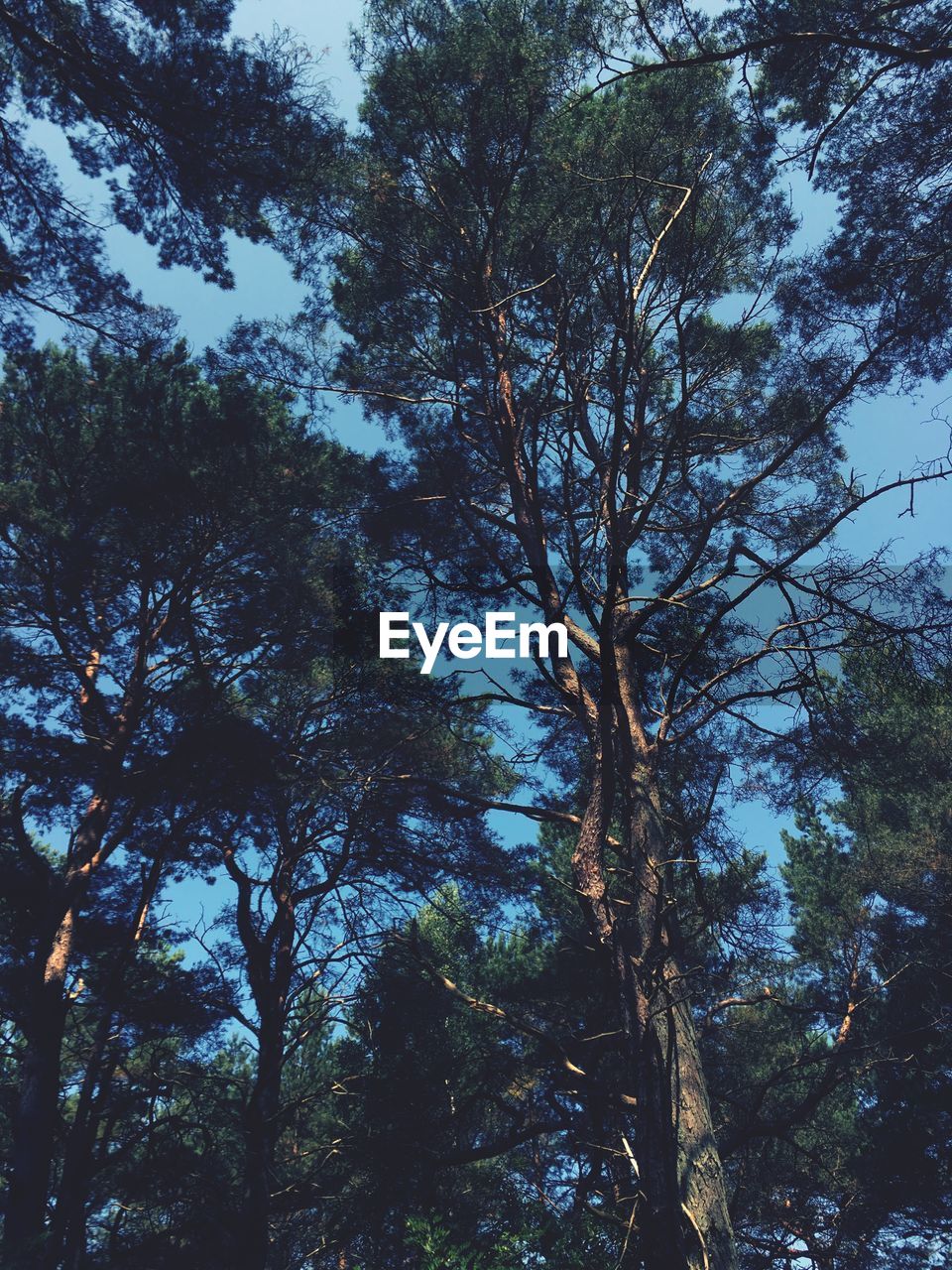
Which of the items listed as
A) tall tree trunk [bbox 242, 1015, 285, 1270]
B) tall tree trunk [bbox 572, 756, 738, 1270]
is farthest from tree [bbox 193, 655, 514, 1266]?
tall tree trunk [bbox 572, 756, 738, 1270]

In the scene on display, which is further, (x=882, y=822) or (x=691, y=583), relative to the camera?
(x=882, y=822)

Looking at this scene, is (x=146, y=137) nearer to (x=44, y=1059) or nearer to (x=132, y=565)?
(x=132, y=565)

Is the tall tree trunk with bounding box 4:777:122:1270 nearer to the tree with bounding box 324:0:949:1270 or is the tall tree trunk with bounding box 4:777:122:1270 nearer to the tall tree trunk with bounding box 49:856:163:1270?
the tall tree trunk with bounding box 49:856:163:1270

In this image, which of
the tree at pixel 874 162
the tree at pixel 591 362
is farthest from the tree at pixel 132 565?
the tree at pixel 874 162

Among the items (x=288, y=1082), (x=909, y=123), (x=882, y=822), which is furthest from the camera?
(x=288, y=1082)

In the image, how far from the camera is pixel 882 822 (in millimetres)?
15641

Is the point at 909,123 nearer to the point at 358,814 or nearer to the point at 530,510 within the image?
the point at 530,510

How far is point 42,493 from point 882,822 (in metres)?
15.0

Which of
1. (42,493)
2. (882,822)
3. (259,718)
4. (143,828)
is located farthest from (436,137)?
(882,822)

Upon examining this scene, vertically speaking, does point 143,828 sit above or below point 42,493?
below

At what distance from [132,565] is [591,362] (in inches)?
245

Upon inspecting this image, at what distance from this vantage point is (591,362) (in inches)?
331

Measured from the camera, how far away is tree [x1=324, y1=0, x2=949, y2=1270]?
6203mm

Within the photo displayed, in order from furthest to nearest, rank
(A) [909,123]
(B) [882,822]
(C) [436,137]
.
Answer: (B) [882,822]
(C) [436,137]
(A) [909,123]
